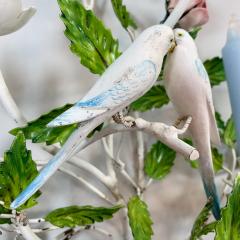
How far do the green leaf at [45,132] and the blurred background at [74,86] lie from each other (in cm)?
13

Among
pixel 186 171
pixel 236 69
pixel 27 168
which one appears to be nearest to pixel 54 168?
pixel 27 168

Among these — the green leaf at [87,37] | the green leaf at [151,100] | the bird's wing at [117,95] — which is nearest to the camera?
the bird's wing at [117,95]

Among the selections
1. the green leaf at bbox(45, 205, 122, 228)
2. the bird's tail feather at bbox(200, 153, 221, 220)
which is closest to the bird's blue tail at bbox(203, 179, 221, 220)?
the bird's tail feather at bbox(200, 153, 221, 220)

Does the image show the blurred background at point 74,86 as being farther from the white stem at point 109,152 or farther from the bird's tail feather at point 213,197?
the bird's tail feather at point 213,197

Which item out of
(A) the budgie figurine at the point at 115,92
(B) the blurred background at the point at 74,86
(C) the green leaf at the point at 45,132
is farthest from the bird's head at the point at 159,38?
(B) the blurred background at the point at 74,86

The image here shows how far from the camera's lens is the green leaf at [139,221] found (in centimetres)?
43

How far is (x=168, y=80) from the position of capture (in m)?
0.40

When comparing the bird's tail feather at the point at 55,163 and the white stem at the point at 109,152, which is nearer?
the bird's tail feather at the point at 55,163

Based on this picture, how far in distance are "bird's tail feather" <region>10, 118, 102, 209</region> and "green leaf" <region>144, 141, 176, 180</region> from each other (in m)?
0.23

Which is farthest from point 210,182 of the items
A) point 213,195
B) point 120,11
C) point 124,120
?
point 120,11

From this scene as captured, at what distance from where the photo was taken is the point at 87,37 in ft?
1.49

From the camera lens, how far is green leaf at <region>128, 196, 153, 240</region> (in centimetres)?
43

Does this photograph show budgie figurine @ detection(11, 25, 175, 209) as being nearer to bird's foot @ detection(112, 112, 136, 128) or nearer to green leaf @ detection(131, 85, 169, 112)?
bird's foot @ detection(112, 112, 136, 128)

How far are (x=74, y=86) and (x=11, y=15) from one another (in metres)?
0.19
